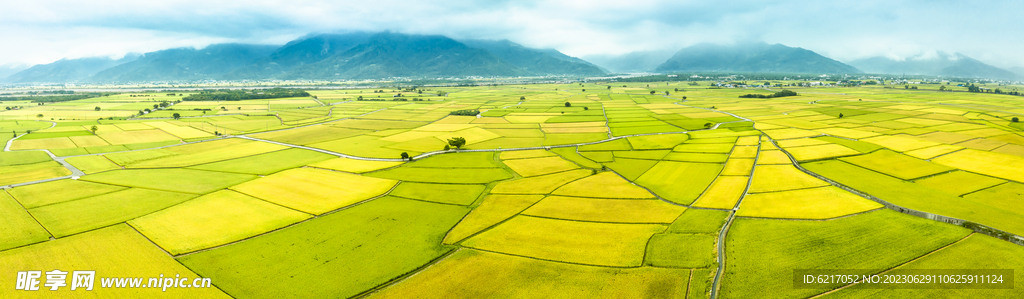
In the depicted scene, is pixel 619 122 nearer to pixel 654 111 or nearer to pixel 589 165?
pixel 654 111

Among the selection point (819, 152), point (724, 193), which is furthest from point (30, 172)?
point (819, 152)

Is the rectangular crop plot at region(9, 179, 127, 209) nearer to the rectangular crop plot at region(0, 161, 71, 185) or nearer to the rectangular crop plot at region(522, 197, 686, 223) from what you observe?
the rectangular crop plot at region(0, 161, 71, 185)

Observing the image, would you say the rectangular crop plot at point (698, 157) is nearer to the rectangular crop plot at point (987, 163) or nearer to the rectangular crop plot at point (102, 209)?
the rectangular crop plot at point (987, 163)

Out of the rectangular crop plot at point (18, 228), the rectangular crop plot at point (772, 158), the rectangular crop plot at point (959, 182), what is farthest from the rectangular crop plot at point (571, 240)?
the rectangular crop plot at point (18, 228)

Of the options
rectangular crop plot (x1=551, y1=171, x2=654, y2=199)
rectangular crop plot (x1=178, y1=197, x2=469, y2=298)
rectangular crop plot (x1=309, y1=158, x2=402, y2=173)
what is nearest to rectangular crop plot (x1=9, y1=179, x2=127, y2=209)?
rectangular crop plot (x1=309, y1=158, x2=402, y2=173)

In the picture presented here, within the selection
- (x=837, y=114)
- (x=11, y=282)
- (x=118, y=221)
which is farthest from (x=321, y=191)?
(x=837, y=114)
